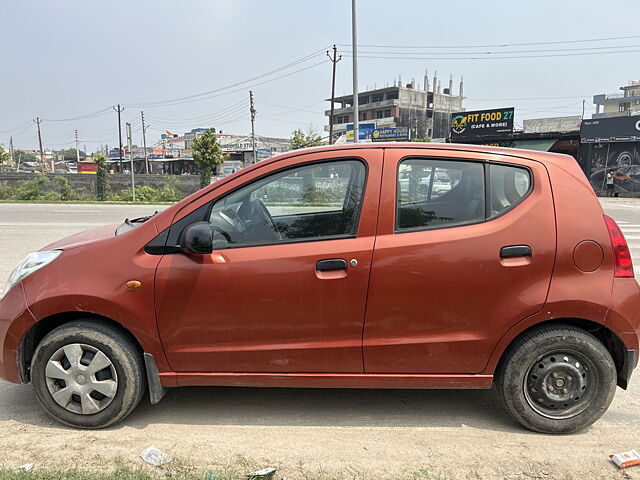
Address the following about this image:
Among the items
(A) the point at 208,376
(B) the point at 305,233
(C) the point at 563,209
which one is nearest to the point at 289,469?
(A) the point at 208,376

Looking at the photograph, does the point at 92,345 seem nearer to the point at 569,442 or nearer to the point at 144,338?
the point at 144,338

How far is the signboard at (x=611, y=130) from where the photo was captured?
104 ft

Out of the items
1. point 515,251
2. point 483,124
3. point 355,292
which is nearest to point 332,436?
point 355,292

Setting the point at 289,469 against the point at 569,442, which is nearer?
the point at 289,469

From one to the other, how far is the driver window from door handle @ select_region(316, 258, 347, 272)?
0.58 ft

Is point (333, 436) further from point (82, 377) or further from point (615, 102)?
point (615, 102)

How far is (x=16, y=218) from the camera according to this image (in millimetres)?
14367

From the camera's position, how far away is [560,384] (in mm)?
2955

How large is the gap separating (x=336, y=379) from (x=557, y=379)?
1.38m

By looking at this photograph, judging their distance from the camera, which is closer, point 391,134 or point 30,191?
point 30,191

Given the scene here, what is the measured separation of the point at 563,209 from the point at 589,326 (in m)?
0.77

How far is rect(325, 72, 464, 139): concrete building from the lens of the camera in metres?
91.6

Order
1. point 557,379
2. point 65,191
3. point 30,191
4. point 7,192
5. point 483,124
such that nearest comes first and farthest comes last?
point 557,379 < point 30,191 < point 7,192 < point 65,191 < point 483,124

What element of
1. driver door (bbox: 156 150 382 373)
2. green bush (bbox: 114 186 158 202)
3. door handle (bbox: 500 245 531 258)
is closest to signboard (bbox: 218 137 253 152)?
green bush (bbox: 114 186 158 202)
